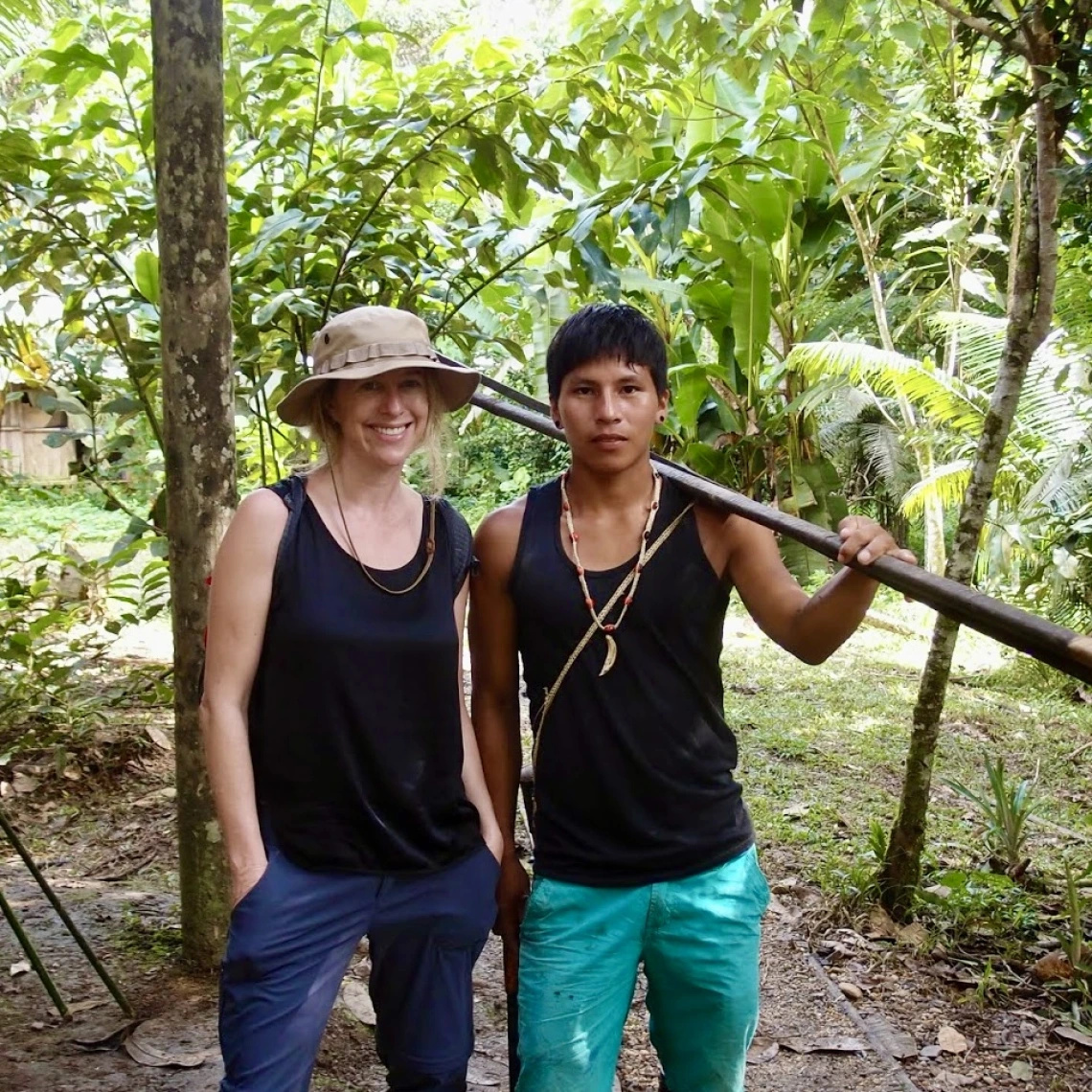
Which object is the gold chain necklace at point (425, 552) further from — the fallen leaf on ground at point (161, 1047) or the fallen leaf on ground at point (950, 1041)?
the fallen leaf on ground at point (950, 1041)

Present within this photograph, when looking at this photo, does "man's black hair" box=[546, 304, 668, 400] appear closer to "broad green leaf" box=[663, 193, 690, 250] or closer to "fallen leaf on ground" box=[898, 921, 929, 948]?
"broad green leaf" box=[663, 193, 690, 250]

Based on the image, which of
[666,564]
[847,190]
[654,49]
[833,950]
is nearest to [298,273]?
[654,49]

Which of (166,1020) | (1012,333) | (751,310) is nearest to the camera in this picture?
(166,1020)

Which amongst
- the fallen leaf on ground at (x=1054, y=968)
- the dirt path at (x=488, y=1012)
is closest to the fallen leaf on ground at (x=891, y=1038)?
the dirt path at (x=488, y=1012)

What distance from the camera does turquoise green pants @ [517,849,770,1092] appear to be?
1654 mm

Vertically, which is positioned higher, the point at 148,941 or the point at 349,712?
the point at 349,712

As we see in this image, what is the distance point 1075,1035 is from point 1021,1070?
23 centimetres

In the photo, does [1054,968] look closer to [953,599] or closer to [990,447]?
[990,447]

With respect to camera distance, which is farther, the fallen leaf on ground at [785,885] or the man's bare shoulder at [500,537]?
the fallen leaf on ground at [785,885]

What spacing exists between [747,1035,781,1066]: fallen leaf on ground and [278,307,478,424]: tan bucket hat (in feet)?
6.70

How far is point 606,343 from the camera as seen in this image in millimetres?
1684

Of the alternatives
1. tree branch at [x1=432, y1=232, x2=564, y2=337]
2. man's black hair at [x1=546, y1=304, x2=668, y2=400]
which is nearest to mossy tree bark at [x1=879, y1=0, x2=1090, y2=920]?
tree branch at [x1=432, y1=232, x2=564, y2=337]

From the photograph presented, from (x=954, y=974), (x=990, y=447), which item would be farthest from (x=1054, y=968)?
(x=990, y=447)

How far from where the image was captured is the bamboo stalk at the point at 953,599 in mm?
1073
